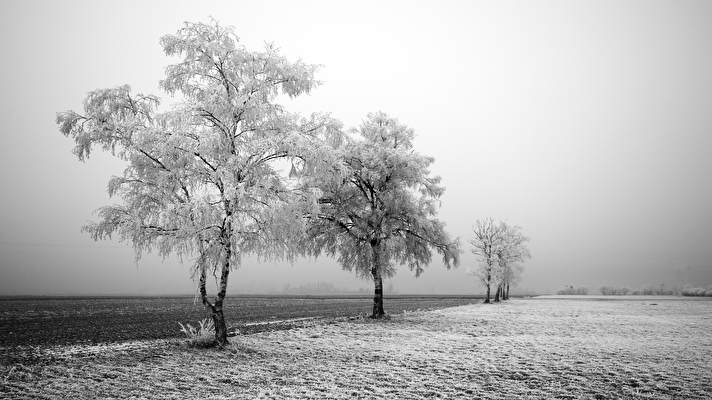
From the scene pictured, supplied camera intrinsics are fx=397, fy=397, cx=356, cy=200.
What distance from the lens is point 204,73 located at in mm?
16484

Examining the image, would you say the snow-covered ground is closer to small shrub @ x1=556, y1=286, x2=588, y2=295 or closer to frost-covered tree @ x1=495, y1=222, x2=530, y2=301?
frost-covered tree @ x1=495, y1=222, x2=530, y2=301

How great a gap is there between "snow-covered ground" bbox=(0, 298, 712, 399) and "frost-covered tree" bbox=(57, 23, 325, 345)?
3320mm

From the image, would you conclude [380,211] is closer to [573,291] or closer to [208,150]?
[208,150]

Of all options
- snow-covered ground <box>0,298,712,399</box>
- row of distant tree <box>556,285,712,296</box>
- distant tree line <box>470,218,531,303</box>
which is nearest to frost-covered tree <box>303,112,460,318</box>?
snow-covered ground <box>0,298,712,399</box>

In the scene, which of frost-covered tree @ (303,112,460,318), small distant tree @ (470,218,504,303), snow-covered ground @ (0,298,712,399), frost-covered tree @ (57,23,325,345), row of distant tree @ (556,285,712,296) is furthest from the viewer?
→ row of distant tree @ (556,285,712,296)

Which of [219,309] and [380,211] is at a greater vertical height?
[380,211]

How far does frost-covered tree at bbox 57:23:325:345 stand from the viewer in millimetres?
14227

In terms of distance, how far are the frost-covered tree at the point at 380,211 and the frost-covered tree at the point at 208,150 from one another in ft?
36.2

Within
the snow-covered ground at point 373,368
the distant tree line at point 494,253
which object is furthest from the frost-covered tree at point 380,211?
the distant tree line at point 494,253

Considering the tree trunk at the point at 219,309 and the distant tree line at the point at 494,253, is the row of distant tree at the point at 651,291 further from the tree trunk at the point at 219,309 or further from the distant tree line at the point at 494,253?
the tree trunk at the point at 219,309

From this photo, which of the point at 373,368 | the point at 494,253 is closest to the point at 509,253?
the point at 494,253

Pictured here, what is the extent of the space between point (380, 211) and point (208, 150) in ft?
51.6

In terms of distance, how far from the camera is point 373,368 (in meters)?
12.8

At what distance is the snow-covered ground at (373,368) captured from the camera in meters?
9.91
